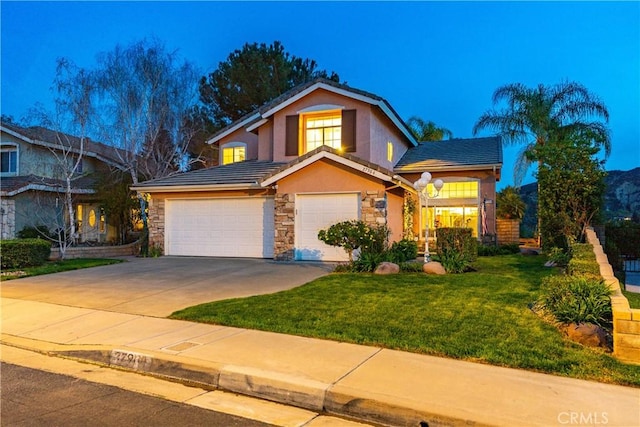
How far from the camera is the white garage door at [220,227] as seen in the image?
15.9m

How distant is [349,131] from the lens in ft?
54.3

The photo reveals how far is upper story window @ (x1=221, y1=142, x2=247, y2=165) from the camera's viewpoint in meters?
21.0

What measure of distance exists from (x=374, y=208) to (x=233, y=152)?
983 cm

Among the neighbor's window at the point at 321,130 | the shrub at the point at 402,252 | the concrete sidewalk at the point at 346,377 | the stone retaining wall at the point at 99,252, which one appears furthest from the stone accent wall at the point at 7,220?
the shrub at the point at 402,252

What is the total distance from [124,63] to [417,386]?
20699 millimetres

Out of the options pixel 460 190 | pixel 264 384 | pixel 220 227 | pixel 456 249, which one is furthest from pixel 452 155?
pixel 264 384

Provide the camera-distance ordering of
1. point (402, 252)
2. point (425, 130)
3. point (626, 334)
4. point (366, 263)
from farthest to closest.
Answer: point (425, 130), point (402, 252), point (366, 263), point (626, 334)

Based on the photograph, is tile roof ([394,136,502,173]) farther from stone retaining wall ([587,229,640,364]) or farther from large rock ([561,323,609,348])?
stone retaining wall ([587,229,640,364])

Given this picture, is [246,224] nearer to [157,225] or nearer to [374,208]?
[157,225]

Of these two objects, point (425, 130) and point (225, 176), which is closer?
point (225, 176)

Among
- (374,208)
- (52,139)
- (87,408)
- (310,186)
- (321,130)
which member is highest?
(52,139)

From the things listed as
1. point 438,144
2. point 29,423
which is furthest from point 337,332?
point 438,144

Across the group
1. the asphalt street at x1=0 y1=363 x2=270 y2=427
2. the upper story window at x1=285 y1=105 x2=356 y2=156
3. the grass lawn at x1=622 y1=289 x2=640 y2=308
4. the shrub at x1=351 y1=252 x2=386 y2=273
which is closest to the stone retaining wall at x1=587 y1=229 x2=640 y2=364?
the grass lawn at x1=622 y1=289 x2=640 y2=308

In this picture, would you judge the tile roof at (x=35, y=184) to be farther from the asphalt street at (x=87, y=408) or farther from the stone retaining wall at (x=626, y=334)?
the stone retaining wall at (x=626, y=334)
